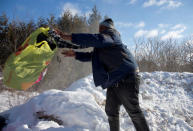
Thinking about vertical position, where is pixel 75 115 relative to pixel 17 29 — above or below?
below

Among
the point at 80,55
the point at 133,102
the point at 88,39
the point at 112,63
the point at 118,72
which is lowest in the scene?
the point at 133,102

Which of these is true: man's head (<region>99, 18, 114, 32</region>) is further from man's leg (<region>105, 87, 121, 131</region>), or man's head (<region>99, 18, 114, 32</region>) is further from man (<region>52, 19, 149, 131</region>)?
man's leg (<region>105, 87, 121, 131</region>)

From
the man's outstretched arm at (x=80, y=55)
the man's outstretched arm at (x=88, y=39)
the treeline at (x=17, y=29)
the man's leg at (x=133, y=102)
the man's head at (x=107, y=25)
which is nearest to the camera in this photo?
the man's outstretched arm at (x=88, y=39)

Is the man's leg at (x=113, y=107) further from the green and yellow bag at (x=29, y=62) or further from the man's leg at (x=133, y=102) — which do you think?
the green and yellow bag at (x=29, y=62)

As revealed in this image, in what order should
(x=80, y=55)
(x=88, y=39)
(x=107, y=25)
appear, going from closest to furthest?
(x=88, y=39), (x=107, y=25), (x=80, y=55)

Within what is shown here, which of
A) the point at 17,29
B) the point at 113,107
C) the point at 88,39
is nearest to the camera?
the point at 88,39

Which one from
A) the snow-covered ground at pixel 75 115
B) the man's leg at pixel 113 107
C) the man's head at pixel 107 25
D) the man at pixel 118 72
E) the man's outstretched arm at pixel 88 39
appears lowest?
the snow-covered ground at pixel 75 115

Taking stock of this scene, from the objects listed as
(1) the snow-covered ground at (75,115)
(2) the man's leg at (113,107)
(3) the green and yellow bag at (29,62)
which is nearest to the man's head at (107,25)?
(3) the green and yellow bag at (29,62)

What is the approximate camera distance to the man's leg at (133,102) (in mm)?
1641

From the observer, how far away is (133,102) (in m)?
1.63

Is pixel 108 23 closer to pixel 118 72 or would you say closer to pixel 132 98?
pixel 118 72

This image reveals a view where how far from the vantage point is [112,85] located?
5.81 feet

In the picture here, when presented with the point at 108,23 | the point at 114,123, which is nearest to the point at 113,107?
the point at 114,123

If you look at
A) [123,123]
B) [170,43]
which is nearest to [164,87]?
[123,123]
